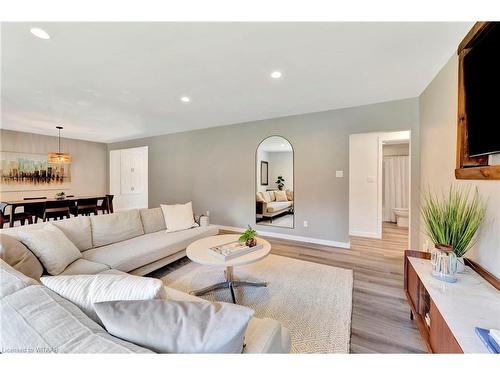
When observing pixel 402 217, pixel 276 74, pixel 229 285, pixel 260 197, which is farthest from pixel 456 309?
pixel 402 217

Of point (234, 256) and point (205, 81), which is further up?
point (205, 81)

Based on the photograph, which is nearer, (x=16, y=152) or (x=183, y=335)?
(x=183, y=335)

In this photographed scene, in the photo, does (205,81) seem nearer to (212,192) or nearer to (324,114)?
(324,114)

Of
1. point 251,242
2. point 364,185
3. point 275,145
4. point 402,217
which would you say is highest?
point 275,145

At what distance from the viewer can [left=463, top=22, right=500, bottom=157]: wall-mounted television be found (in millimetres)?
1265

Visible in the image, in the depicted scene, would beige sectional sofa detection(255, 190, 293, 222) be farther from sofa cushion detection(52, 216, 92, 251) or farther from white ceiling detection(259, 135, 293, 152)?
sofa cushion detection(52, 216, 92, 251)

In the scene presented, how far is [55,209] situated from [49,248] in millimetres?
3118

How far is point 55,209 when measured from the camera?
4.04 meters

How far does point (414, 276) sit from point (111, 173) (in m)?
7.99

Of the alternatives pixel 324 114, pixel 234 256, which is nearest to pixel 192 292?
pixel 234 256

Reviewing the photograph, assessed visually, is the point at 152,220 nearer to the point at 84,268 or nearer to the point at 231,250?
the point at 84,268

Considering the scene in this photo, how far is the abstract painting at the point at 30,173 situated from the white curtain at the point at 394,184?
8913 millimetres
